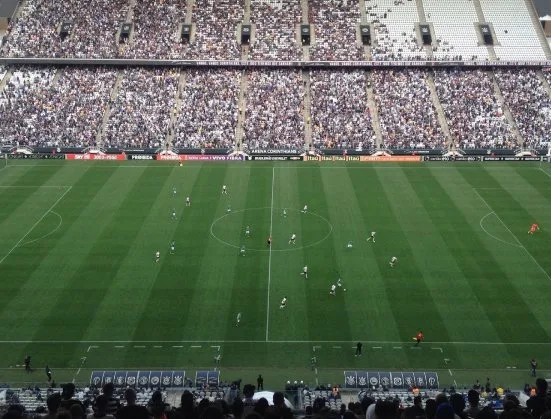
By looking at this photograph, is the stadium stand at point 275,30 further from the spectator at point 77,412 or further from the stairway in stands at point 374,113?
the spectator at point 77,412

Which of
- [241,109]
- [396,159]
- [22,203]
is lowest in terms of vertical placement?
[22,203]

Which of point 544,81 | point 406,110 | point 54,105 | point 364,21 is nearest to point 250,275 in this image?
point 406,110

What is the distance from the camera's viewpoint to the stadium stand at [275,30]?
8856 centimetres

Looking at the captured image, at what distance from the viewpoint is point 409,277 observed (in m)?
46.4

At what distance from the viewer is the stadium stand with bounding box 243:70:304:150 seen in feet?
257

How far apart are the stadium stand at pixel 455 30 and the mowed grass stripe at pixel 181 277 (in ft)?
135

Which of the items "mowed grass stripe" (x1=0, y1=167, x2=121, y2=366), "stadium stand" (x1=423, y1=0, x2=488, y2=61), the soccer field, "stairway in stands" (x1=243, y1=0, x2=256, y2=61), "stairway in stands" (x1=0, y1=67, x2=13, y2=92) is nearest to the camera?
the soccer field

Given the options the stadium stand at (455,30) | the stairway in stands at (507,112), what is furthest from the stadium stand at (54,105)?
the stairway in stands at (507,112)

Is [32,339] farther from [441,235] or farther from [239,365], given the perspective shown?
[441,235]

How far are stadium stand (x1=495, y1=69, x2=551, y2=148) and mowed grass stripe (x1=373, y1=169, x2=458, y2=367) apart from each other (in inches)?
893

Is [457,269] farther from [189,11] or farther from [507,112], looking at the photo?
[189,11]

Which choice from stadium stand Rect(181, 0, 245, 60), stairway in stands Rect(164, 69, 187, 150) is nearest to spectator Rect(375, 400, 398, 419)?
stairway in stands Rect(164, 69, 187, 150)

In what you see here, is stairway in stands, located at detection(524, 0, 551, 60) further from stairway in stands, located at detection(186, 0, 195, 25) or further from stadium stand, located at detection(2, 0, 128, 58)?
stadium stand, located at detection(2, 0, 128, 58)

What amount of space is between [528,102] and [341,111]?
23049 millimetres
